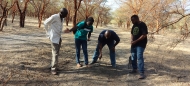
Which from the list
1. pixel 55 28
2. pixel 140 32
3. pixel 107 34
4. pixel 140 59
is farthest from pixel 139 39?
pixel 55 28

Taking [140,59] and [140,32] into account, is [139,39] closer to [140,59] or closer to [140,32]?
[140,32]

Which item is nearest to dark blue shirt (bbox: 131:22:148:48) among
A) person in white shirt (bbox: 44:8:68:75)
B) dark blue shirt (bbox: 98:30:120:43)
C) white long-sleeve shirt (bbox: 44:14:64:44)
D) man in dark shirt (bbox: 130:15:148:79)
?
man in dark shirt (bbox: 130:15:148:79)

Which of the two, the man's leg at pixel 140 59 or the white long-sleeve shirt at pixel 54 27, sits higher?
the white long-sleeve shirt at pixel 54 27

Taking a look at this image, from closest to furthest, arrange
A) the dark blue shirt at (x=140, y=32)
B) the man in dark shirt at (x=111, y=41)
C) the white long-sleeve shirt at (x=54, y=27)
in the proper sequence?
the white long-sleeve shirt at (x=54, y=27) < the dark blue shirt at (x=140, y=32) < the man in dark shirt at (x=111, y=41)

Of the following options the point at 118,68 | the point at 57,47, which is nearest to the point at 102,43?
the point at 118,68

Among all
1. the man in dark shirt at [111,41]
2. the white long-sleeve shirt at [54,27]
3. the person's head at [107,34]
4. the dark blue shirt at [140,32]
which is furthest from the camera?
the man in dark shirt at [111,41]

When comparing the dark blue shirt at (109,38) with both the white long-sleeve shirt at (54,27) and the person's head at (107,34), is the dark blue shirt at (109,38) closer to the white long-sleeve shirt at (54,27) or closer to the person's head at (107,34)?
the person's head at (107,34)

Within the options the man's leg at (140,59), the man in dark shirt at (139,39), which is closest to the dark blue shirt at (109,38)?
the man in dark shirt at (139,39)

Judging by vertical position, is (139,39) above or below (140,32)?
below

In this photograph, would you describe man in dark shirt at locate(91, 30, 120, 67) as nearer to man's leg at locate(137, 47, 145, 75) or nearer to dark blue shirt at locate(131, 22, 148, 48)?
dark blue shirt at locate(131, 22, 148, 48)

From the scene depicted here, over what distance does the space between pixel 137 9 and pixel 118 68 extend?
69.2 ft

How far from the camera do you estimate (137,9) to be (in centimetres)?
2675

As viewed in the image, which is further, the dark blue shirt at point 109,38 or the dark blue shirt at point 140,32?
the dark blue shirt at point 109,38

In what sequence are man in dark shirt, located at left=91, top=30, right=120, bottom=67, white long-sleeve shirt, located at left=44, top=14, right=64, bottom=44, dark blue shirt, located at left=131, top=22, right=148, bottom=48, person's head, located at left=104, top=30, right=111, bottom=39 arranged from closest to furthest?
white long-sleeve shirt, located at left=44, top=14, right=64, bottom=44
dark blue shirt, located at left=131, top=22, right=148, bottom=48
person's head, located at left=104, top=30, right=111, bottom=39
man in dark shirt, located at left=91, top=30, right=120, bottom=67
